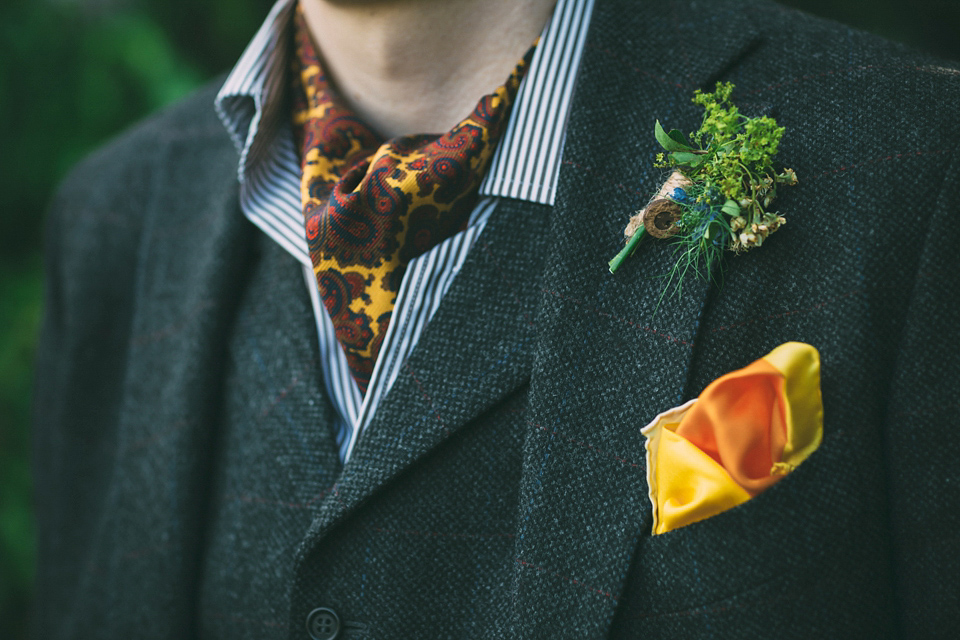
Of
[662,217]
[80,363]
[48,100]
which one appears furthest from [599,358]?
[48,100]

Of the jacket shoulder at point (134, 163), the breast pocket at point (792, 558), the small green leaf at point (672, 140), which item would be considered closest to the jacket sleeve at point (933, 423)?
the breast pocket at point (792, 558)

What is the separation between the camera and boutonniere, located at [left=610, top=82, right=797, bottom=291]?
0.84 meters

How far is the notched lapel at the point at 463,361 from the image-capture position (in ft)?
3.11

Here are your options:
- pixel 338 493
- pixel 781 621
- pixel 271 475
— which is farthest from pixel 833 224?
pixel 271 475

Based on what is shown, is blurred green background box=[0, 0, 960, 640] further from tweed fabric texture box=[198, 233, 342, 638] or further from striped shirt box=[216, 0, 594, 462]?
striped shirt box=[216, 0, 594, 462]

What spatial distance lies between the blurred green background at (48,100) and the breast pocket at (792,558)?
1648mm

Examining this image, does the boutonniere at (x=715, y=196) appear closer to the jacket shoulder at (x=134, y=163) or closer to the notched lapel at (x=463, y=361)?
the notched lapel at (x=463, y=361)

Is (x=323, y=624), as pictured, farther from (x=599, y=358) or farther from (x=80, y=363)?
(x=80, y=363)

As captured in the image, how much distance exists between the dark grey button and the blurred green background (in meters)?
1.35

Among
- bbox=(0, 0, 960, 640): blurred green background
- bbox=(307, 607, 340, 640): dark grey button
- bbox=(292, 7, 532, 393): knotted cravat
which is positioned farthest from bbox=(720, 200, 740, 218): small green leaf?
bbox=(0, 0, 960, 640): blurred green background

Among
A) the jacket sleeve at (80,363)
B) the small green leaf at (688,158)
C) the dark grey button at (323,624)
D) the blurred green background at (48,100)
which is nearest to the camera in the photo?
the small green leaf at (688,158)

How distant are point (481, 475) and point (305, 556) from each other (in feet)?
0.83

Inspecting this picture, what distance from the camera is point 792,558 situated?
78 centimetres

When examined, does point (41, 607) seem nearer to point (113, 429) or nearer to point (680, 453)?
point (113, 429)
